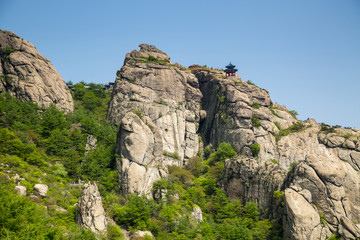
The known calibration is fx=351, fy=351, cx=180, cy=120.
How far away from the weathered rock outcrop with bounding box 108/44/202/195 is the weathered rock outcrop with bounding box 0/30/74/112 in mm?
12129

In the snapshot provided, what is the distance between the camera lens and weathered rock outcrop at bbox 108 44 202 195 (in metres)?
59.3

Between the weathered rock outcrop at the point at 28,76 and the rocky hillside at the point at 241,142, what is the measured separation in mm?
12235

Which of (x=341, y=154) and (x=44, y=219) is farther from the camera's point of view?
(x=341, y=154)

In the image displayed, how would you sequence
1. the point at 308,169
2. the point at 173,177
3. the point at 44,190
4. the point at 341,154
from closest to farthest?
1. the point at 44,190
2. the point at 308,169
3. the point at 173,177
4. the point at 341,154

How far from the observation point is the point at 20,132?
5575 cm

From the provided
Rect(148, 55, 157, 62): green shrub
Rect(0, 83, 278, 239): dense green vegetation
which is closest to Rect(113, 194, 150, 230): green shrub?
Rect(0, 83, 278, 239): dense green vegetation

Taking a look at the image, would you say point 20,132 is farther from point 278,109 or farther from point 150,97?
point 278,109

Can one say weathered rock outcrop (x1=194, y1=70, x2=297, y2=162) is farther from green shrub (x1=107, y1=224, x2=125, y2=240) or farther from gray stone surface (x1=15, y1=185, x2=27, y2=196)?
gray stone surface (x1=15, y1=185, x2=27, y2=196)

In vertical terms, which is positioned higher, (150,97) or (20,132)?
(150,97)

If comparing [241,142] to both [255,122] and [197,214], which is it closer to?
[255,122]

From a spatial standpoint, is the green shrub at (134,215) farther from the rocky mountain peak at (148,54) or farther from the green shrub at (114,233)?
the rocky mountain peak at (148,54)

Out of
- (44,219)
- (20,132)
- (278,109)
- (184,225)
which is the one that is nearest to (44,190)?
(44,219)

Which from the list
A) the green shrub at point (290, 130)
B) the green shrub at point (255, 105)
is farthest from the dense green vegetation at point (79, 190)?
the green shrub at point (255, 105)

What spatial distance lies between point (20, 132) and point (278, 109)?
57.1m
